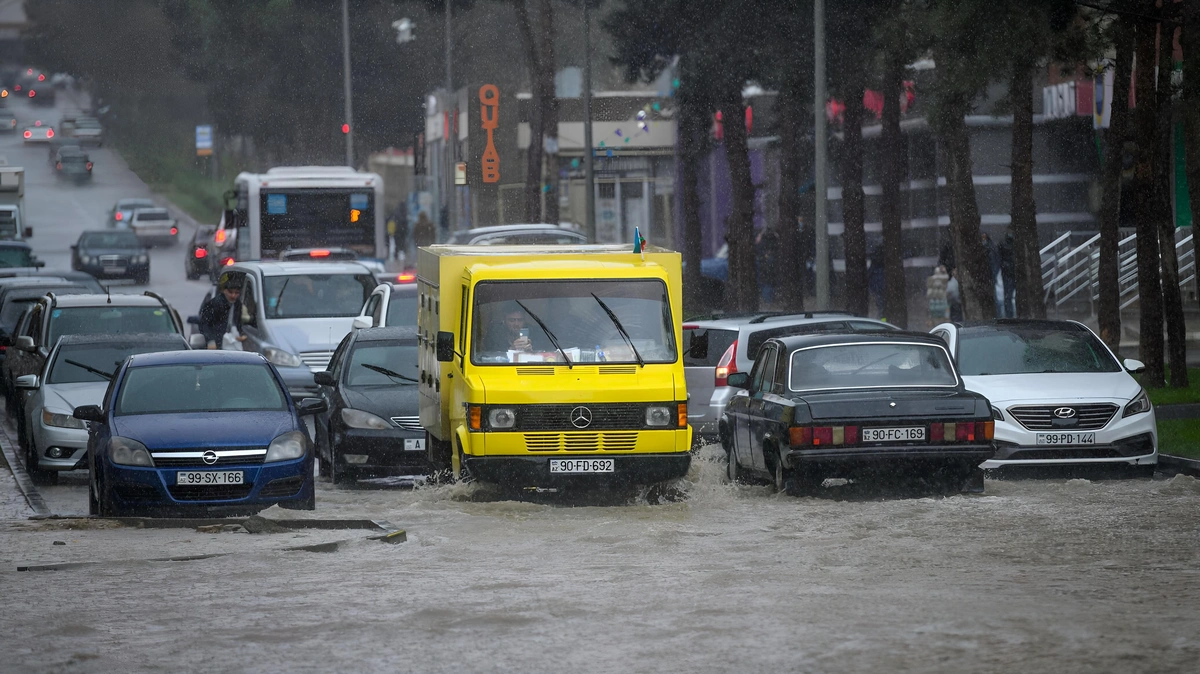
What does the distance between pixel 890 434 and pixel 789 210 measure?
930 inches

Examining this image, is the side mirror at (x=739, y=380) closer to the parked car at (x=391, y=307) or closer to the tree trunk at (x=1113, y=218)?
the parked car at (x=391, y=307)

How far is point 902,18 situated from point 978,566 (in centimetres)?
1783

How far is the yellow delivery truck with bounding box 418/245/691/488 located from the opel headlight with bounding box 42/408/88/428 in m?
4.69

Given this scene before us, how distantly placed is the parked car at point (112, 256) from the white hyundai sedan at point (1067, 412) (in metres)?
40.9

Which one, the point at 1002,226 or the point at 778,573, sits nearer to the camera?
the point at 778,573

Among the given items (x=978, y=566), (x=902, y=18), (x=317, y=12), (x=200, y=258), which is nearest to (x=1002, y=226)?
(x=902, y=18)

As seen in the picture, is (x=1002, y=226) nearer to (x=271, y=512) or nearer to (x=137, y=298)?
(x=137, y=298)

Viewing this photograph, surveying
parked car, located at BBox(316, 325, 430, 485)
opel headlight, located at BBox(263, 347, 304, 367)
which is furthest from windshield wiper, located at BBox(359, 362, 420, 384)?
opel headlight, located at BBox(263, 347, 304, 367)

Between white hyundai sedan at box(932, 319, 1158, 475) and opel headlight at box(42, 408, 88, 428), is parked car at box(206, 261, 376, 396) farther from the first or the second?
white hyundai sedan at box(932, 319, 1158, 475)

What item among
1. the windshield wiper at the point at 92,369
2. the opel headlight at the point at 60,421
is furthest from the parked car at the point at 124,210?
the opel headlight at the point at 60,421

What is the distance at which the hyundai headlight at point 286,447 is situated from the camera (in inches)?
540

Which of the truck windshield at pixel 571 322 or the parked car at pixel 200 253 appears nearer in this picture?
the truck windshield at pixel 571 322

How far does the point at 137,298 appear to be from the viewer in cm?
2280

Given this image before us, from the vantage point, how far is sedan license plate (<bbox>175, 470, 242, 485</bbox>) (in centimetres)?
1347
